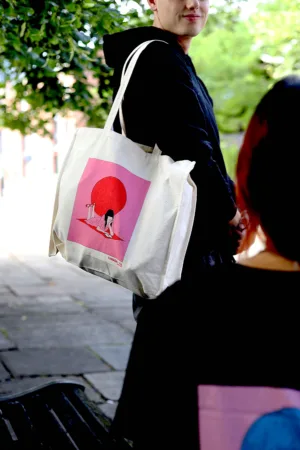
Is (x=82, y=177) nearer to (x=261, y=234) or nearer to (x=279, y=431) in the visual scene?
(x=261, y=234)

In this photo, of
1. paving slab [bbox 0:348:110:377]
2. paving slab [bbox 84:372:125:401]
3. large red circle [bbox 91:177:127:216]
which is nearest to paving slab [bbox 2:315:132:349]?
paving slab [bbox 0:348:110:377]

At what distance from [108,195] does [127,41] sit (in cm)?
56

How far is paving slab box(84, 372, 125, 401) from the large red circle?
162cm

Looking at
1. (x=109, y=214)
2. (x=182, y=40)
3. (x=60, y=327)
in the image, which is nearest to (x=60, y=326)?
(x=60, y=327)

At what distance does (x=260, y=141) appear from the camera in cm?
111

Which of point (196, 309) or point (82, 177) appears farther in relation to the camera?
point (82, 177)

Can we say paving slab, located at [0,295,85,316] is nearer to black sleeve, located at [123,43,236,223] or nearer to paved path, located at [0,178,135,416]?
paved path, located at [0,178,135,416]

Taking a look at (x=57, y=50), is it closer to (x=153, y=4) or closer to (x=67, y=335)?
(x=153, y=4)

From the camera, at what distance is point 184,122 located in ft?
7.23

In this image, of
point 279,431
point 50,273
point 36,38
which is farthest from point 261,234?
point 50,273

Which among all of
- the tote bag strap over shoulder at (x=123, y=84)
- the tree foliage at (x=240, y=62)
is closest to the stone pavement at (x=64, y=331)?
the tote bag strap over shoulder at (x=123, y=84)

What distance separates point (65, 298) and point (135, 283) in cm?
411

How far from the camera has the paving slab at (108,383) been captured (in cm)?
370

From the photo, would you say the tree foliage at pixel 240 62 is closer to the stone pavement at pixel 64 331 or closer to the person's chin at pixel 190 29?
the stone pavement at pixel 64 331
